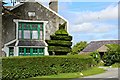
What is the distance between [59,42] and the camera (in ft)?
117

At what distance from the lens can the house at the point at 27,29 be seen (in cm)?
3438

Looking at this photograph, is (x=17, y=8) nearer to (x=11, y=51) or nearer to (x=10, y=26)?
(x=10, y=26)

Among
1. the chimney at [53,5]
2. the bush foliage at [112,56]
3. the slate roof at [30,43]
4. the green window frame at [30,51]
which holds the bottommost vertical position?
the bush foliage at [112,56]

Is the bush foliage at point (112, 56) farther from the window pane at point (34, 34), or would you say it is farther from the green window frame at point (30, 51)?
the window pane at point (34, 34)

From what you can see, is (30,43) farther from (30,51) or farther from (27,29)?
(27,29)

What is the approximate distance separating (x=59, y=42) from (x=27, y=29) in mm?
4235

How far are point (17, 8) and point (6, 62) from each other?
42.6 ft

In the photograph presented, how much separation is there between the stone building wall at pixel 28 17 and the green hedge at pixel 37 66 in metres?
8.05

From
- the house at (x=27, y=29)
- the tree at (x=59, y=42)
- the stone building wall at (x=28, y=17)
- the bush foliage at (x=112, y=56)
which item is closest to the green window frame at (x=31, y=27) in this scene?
the house at (x=27, y=29)

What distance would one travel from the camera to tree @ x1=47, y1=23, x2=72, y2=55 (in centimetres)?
3566

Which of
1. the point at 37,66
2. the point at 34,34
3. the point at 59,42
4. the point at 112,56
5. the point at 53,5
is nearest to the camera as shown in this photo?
the point at 37,66

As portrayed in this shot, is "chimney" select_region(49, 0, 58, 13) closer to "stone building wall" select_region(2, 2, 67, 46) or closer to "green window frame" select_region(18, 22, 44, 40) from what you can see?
"stone building wall" select_region(2, 2, 67, 46)

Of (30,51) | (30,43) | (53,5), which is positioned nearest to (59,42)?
(30,43)

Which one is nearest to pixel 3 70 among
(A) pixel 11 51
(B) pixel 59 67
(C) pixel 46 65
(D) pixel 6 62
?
(D) pixel 6 62
